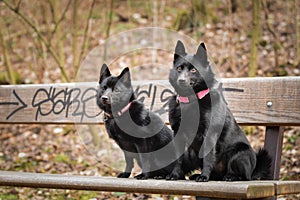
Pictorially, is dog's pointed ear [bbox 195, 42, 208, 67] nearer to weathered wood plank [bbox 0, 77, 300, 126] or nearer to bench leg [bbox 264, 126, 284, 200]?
weathered wood plank [bbox 0, 77, 300, 126]

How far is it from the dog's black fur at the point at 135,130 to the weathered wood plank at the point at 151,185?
0.44 metres

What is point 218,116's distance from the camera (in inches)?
114

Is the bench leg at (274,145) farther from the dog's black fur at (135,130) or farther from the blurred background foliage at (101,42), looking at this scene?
the blurred background foliage at (101,42)

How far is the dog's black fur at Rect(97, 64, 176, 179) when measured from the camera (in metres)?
3.24

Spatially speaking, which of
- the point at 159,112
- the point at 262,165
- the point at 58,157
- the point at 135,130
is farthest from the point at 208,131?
the point at 58,157

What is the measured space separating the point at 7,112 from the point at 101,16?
5885mm

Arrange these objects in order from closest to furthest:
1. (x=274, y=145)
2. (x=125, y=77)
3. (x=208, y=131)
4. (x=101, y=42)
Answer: (x=208, y=131) < (x=274, y=145) < (x=125, y=77) < (x=101, y=42)

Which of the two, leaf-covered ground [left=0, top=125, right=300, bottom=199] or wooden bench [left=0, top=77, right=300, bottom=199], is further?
leaf-covered ground [left=0, top=125, right=300, bottom=199]

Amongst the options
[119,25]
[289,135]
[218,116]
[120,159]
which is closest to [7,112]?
Answer: [120,159]

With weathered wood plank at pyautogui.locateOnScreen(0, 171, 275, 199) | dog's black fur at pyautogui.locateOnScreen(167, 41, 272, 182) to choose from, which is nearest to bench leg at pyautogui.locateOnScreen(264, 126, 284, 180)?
dog's black fur at pyautogui.locateOnScreen(167, 41, 272, 182)

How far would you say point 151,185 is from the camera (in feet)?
8.63

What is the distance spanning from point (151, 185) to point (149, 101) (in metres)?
1.34

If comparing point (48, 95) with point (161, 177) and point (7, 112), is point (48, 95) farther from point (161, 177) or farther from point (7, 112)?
point (161, 177)

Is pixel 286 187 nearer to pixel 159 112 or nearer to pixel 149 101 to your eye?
pixel 159 112
